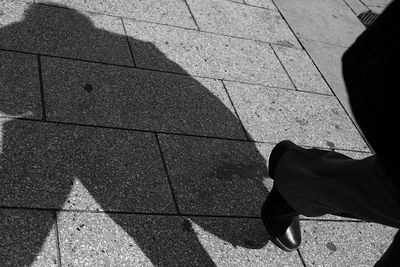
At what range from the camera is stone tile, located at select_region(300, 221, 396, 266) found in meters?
3.26

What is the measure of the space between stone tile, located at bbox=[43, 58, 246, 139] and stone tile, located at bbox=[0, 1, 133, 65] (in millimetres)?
150

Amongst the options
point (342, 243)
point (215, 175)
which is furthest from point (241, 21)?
point (342, 243)

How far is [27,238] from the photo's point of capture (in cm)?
272

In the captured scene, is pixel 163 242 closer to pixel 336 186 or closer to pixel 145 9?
pixel 336 186

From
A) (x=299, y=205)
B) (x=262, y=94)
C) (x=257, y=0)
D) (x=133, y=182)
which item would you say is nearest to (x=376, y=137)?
(x=299, y=205)

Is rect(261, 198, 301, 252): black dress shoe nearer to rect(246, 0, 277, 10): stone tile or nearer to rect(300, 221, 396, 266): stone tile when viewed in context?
rect(300, 221, 396, 266): stone tile

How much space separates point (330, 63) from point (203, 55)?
132 cm

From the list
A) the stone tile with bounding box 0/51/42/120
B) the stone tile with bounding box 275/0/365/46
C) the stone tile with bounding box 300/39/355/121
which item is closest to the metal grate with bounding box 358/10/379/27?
the stone tile with bounding box 275/0/365/46

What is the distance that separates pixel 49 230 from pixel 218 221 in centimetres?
93

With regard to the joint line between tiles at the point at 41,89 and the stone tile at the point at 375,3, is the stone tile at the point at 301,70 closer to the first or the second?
the stone tile at the point at 375,3

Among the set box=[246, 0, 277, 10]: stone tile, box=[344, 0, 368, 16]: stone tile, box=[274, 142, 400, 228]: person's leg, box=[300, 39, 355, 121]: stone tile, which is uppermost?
box=[274, 142, 400, 228]: person's leg

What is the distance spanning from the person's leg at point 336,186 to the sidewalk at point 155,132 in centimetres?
49

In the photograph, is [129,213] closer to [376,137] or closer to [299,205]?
[299,205]

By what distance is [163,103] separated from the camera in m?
3.87
